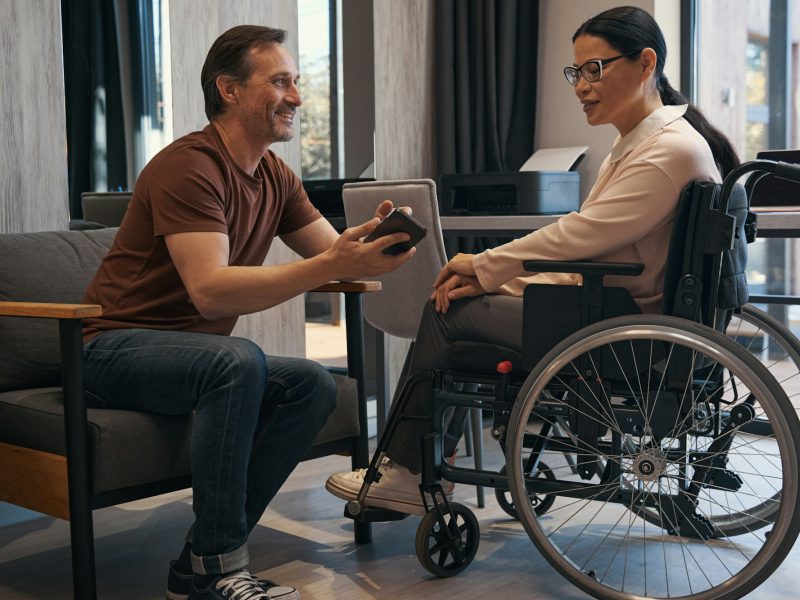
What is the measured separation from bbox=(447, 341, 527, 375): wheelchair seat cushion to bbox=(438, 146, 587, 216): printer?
1507mm

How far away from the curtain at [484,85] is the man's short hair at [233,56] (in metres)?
1.91

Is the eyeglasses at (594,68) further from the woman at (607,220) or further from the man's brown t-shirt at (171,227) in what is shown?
the man's brown t-shirt at (171,227)

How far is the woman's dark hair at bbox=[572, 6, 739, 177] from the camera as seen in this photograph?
203 centimetres

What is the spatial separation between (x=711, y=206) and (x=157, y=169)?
1.08 meters

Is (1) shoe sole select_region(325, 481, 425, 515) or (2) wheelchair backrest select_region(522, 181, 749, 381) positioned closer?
(2) wheelchair backrest select_region(522, 181, 749, 381)

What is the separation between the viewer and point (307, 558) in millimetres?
2258

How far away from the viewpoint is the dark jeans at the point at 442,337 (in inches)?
79.8

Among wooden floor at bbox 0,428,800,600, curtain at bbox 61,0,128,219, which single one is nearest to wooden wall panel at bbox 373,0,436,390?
curtain at bbox 61,0,128,219

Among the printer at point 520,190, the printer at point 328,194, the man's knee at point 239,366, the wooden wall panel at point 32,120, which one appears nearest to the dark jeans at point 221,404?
the man's knee at point 239,366

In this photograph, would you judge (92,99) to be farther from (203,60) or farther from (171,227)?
(171,227)

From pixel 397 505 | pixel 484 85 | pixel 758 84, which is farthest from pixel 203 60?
pixel 758 84

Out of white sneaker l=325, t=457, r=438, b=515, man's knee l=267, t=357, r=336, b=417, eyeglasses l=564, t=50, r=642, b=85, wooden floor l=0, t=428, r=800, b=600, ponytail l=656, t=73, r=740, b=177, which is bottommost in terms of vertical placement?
wooden floor l=0, t=428, r=800, b=600

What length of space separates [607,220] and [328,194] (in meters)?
1.75

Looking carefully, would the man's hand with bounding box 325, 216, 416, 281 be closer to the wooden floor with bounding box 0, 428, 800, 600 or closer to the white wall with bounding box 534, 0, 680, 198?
the wooden floor with bounding box 0, 428, 800, 600
